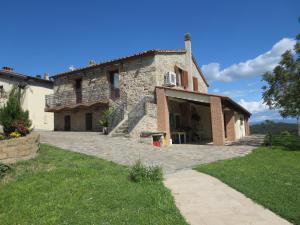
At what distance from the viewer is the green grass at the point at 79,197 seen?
4.47 m

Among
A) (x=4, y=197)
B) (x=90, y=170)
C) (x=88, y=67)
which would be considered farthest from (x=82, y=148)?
(x=88, y=67)

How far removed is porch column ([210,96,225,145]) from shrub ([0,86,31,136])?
955 centimetres

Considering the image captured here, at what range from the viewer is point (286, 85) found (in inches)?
713

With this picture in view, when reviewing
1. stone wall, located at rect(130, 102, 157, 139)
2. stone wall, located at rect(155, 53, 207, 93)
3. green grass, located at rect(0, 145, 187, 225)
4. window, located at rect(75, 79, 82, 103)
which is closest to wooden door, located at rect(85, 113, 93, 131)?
window, located at rect(75, 79, 82, 103)

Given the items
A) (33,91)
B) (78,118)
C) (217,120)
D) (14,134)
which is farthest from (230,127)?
(33,91)

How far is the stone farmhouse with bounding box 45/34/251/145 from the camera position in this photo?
16.9m

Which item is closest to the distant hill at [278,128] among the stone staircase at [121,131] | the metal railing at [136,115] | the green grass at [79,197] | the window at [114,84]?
the window at [114,84]

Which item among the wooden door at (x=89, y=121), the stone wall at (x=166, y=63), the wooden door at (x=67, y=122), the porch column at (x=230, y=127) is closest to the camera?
the stone wall at (x=166, y=63)

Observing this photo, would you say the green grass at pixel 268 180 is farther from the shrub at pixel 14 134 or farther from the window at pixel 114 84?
the window at pixel 114 84

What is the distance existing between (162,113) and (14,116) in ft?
29.5

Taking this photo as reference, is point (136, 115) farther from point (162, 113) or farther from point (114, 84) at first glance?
point (114, 84)

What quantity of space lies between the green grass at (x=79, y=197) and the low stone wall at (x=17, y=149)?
1.50ft

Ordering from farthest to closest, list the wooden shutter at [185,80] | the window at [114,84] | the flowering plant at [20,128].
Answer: the wooden shutter at [185,80]
the window at [114,84]
the flowering plant at [20,128]

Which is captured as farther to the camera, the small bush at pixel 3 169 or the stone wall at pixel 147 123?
the stone wall at pixel 147 123
